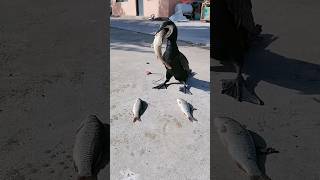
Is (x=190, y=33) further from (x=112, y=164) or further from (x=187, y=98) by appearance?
(x=112, y=164)

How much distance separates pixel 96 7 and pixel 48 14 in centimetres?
86

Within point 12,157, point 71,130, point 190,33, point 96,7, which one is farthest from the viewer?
point 190,33

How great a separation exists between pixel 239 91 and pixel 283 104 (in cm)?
47

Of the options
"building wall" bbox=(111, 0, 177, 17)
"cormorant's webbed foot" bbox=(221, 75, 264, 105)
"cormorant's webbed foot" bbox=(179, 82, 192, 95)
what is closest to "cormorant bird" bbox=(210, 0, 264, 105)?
"cormorant's webbed foot" bbox=(221, 75, 264, 105)

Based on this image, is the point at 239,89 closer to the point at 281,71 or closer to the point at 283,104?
the point at 283,104

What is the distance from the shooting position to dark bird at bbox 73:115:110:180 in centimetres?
312

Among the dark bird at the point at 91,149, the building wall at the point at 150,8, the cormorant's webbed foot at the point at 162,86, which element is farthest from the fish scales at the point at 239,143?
the building wall at the point at 150,8

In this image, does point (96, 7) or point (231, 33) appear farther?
point (96, 7)

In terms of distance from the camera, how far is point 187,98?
13.5ft

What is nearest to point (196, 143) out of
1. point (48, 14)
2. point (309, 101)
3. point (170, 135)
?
point (170, 135)

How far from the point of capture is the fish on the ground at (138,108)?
150 inches

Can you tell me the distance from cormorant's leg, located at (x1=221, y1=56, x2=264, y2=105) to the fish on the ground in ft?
2.99

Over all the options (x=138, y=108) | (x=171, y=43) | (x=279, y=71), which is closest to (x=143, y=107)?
(x=138, y=108)

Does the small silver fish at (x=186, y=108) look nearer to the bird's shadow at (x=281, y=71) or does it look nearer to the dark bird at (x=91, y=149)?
the dark bird at (x=91, y=149)
